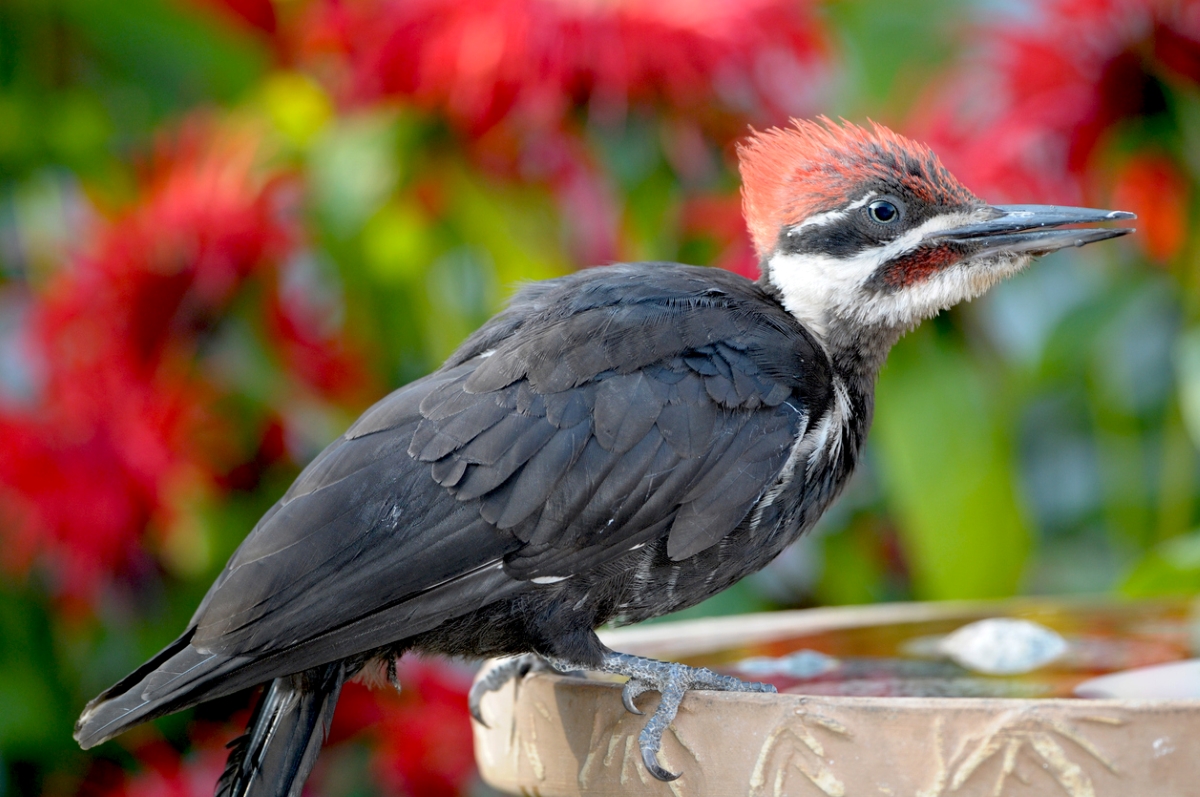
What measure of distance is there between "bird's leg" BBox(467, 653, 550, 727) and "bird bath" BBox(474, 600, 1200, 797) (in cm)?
7

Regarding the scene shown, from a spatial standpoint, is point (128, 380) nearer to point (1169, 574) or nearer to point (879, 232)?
point (879, 232)

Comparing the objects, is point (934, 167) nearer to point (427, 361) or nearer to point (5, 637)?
point (427, 361)

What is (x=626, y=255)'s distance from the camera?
315 cm

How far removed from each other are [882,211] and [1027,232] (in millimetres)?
248

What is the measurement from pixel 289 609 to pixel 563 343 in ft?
1.97

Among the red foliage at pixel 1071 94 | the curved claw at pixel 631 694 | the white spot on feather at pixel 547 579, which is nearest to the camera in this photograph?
the curved claw at pixel 631 694

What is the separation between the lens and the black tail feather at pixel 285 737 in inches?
78.7

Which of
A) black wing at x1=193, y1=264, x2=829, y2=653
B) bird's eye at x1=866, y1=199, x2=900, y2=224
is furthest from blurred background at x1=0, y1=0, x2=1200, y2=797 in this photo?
black wing at x1=193, y1=264, x2=829, y2=653

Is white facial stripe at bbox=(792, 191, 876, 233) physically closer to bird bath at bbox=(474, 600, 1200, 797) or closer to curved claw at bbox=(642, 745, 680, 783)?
bird bath at bbox=(474, 600, 1200, 797)

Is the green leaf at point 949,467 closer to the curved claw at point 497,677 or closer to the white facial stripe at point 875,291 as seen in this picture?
the white facial stripe at point 875,291

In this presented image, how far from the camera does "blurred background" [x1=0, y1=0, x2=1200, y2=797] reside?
2926 mm

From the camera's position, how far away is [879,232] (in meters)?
2.26

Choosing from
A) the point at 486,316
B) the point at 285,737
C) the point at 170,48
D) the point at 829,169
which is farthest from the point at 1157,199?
the point at 170,48

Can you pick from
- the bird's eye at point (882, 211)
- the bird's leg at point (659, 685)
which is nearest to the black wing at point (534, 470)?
the bird's leg at point (659, 685)
